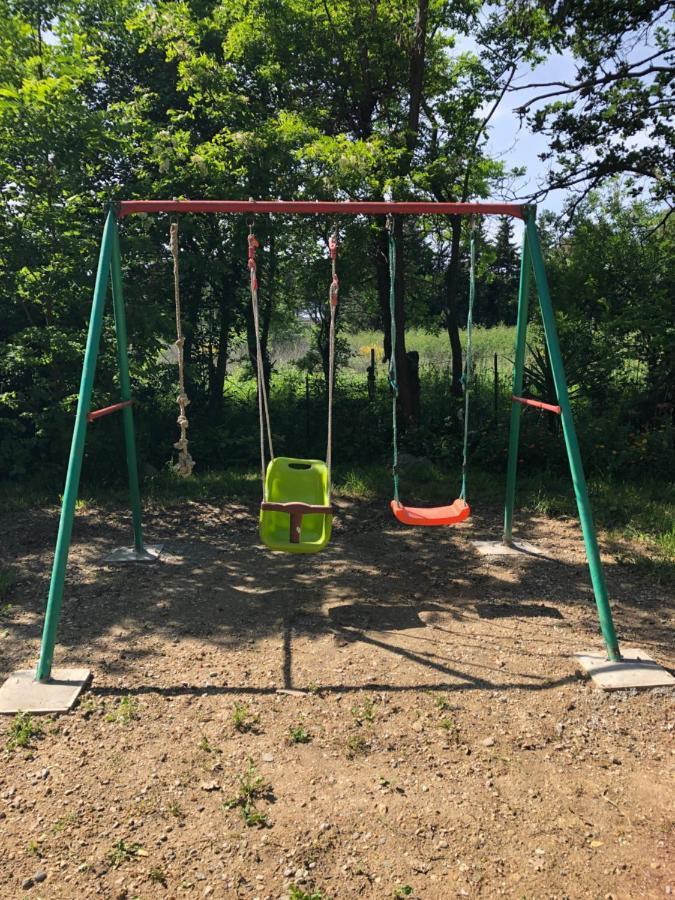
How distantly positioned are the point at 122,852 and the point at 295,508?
202cm

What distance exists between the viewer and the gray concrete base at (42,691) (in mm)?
3068

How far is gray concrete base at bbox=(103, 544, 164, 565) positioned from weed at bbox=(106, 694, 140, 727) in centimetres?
200

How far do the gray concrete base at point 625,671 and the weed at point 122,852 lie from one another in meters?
2.21

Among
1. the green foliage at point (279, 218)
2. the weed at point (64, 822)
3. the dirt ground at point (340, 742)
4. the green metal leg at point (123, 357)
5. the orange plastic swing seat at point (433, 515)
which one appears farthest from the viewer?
the green foliage at point (279, 218)

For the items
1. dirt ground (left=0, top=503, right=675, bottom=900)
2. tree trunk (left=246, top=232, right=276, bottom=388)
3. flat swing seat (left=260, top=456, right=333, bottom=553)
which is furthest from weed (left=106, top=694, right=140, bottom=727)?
tree trunk (left=246, top=232, right=276, bottom=388)

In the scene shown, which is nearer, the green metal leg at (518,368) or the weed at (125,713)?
the weed at (125,713)

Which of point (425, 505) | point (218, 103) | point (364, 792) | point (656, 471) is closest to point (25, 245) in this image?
point (218, 103)

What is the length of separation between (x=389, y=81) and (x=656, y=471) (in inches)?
227

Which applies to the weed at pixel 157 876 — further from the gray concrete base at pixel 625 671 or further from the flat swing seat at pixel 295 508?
the gray concrete base at pixel 625 671

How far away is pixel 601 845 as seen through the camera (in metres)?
2.22

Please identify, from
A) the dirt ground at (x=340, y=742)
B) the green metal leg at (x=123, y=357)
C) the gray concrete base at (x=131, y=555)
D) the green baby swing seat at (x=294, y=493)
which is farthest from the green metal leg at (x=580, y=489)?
the gray concrete base at (x=131, y=555)

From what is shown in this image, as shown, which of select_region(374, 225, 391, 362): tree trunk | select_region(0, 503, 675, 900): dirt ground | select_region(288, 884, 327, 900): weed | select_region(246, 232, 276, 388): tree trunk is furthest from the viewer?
select_region(374, 225, 391, 362): tree trunk

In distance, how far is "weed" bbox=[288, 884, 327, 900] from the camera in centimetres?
200

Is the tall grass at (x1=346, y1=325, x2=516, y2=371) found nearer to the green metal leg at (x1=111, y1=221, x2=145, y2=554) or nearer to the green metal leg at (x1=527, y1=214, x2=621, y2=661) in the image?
the green metal leg at (x1=111, y1=221, x2=145, y2=554)
